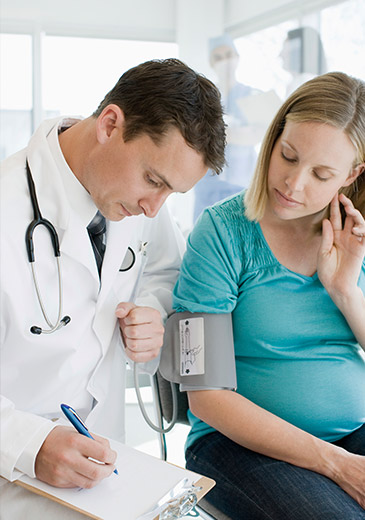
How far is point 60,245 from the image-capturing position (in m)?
1.12

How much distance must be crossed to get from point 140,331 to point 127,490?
1.19ft

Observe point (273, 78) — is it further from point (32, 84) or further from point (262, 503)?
point (262, 503)

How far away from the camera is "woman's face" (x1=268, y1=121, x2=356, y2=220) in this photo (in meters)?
1.18

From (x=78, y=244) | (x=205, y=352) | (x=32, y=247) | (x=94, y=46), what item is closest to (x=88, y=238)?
(x=78, y=244)

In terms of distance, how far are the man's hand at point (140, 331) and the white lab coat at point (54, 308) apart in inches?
2.2

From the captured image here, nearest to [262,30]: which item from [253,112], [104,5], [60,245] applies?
[253,112]

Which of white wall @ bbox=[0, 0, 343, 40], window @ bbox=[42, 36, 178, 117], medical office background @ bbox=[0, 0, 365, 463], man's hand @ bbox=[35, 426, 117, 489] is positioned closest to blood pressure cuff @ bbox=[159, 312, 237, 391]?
man's hand @ bbox=[35, 426, 117, 489]

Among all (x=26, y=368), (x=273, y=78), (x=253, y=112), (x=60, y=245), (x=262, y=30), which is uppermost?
(x=262, y=30)

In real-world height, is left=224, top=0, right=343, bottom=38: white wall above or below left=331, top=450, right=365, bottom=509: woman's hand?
above

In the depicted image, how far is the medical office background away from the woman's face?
3.44 metres

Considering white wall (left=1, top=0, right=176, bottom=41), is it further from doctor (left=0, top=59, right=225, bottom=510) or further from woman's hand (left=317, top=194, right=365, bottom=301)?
woman's hand (left=317, top=194, right=365, bottom=301)

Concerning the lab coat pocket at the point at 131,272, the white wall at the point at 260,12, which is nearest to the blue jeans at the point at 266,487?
the lab coat pocket at the point at 131,272

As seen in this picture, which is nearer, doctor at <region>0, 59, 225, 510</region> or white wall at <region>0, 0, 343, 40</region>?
doctor at <region>0, 59, 225, 510</region>

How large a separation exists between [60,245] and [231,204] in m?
0.42
